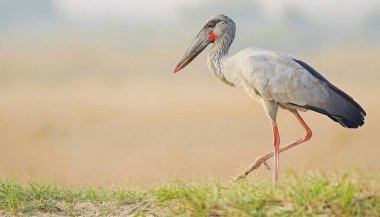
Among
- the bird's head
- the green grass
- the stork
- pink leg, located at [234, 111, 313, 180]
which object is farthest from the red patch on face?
A: the green grass

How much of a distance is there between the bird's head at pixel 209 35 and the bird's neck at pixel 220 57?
0.05 meters

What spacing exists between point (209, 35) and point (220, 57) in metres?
0.46

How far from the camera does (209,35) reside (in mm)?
9688

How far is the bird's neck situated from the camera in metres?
9.12

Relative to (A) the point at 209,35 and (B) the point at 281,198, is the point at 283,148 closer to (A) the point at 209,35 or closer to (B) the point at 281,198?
(A) the point at 209,35

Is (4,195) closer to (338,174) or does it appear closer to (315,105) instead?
(338,174)

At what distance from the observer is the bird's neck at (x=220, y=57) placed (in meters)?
9.12

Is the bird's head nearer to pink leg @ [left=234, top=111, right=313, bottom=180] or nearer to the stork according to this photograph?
the stork

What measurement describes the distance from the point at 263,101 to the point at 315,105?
0.67 m

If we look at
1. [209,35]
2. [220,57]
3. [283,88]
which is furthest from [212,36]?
[283,88]

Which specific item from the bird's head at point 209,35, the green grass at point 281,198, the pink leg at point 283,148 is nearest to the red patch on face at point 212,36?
the bird's head at point 209,35

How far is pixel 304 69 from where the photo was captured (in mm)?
8602

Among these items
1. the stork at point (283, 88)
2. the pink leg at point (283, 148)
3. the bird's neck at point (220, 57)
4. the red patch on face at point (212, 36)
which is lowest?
the pink leg at point (283, 148)

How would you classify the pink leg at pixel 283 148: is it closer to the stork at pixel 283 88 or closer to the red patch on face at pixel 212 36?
the stork at pixel 283 88
